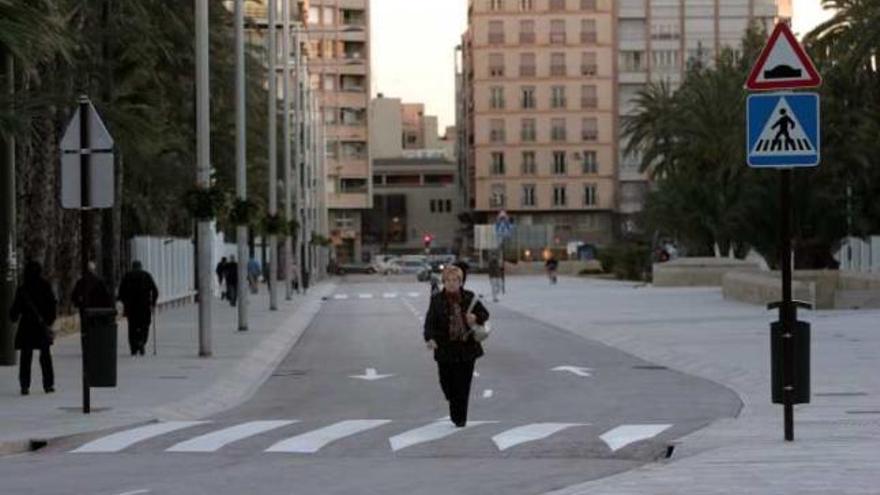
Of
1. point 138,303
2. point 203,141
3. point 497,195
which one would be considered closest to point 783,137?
point 203,141

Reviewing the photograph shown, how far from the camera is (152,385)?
22.8m

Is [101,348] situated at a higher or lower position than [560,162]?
lower

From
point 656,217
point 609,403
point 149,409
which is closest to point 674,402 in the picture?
point 609,403

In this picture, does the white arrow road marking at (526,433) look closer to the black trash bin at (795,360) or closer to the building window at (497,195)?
the black trash bin at (795,360)

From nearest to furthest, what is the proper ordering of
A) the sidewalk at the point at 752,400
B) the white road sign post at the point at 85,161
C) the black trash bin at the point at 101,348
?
the sidewalk at the point at 752,400, the white road sign post at the point at 85,161, the black trash bin at the point at 101,348

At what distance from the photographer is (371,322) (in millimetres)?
46438

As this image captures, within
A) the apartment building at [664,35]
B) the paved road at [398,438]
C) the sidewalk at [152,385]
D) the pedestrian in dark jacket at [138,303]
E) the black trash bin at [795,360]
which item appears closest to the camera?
the paved road at [398,438]

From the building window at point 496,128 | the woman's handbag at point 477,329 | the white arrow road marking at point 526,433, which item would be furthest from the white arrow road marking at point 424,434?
the building window at point 496,128

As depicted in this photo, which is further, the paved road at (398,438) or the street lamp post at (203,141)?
the street lamp post at (203,141)

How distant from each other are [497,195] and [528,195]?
2.75 meters

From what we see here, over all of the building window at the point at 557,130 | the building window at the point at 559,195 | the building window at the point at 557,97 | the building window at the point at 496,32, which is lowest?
the building window at the point at 559,195

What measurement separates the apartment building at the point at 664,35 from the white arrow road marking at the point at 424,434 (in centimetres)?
12072

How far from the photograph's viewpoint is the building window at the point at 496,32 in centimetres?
14138

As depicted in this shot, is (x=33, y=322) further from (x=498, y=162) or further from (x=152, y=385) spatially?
(x=498, y=162)
